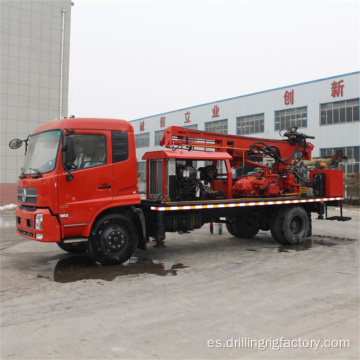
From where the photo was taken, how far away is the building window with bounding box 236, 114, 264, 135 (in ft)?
115

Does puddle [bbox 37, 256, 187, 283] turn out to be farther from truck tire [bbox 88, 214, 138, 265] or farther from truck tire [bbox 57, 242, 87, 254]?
truck tire [bbox 57, 242, 87, 254]

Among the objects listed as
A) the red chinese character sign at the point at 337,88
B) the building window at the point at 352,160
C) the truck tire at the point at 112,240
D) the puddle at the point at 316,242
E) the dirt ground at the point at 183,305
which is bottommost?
the dirt ground at the point at 183,305

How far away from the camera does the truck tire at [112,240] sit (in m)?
7.42

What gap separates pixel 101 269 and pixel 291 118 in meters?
28.3

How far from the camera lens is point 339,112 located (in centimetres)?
2908

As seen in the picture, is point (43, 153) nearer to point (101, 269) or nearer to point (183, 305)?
point (101, 269)

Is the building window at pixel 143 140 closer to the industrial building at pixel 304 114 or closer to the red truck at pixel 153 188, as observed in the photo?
the industrial building at pixel 304 114

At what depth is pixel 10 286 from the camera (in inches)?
244

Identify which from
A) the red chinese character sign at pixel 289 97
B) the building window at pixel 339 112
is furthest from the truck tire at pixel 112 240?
the red chinese character sign at pixel 289 97

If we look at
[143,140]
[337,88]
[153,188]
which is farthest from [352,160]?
[143,140]

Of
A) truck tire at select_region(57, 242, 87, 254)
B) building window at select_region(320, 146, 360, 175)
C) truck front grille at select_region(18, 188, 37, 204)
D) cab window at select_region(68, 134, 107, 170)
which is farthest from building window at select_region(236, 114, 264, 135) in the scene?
truck front grille at select_region(18, 188, 37, 204)

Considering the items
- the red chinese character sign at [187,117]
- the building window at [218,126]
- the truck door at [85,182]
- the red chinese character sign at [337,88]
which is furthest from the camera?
the red chinese character sign at [187,117]

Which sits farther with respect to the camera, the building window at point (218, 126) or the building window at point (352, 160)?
the building window at point (218, 126)

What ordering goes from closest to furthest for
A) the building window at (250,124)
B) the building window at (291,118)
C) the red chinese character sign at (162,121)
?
1. the building window at (291,118)
2. the building window at (250,124)
3. the red chinese character sign at (162,121)
